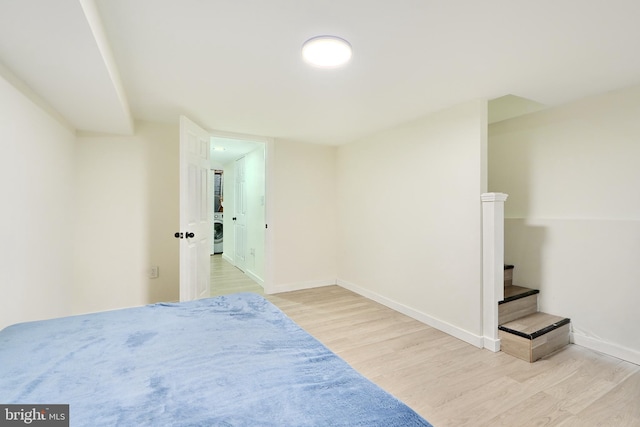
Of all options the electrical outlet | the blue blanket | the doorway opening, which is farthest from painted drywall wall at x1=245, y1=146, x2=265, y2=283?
the blue blanket

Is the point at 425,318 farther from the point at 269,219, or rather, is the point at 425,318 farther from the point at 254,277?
the point at 254,277

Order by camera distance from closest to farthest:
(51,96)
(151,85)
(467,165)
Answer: (51,96) < (151,85) < (467,165)

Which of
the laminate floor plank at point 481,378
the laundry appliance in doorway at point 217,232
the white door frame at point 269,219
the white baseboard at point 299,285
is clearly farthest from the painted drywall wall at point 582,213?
the laundry appliance in doorway at point 217,232

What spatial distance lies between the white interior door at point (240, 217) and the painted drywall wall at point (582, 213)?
4.11 m

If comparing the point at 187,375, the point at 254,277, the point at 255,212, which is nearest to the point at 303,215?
the point at 255,212

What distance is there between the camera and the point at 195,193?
9.84ft

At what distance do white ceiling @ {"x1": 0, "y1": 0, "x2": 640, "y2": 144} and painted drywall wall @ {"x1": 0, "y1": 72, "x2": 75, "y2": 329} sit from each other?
223 mm

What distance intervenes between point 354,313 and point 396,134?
211 centimetres

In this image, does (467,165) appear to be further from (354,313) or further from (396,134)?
(354,313)

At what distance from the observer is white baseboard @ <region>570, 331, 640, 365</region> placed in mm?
2154

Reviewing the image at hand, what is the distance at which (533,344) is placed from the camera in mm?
2168

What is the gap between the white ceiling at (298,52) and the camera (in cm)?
132

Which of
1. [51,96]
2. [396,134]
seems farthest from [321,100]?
[51,96]

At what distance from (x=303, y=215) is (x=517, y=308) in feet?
8.92
